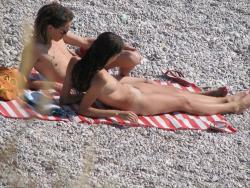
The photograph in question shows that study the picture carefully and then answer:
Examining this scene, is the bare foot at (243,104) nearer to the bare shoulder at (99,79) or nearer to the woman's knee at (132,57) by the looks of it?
the woman's knee at (132,57)

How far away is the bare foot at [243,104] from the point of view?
25.7ft

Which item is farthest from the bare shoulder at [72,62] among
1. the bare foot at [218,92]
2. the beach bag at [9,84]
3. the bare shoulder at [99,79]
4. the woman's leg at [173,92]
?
the bare foot at [218,92]

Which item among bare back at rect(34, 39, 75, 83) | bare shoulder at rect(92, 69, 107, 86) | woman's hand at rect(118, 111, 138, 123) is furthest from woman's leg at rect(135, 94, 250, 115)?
bare back at rect(34, 39, 75, 83)

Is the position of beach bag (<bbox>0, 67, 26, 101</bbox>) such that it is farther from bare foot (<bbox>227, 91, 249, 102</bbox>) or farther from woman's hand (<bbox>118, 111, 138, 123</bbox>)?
bare foot (<bbox>227, 91, 249, 102</bbox>)

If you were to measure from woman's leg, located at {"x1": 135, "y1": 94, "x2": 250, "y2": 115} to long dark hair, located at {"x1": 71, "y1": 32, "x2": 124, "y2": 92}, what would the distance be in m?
0.55

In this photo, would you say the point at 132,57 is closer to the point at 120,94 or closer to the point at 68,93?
the point at 120,94

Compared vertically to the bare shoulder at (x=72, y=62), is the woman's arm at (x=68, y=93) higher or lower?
lower

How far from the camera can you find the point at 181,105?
7.55 metres

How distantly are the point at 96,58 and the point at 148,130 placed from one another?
73 cm

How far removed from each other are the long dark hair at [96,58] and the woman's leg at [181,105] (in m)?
0.55

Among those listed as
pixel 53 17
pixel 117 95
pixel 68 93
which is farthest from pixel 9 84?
pixel 117 95

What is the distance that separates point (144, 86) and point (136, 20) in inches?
72.9

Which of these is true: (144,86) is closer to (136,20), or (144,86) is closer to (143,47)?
(143,47)

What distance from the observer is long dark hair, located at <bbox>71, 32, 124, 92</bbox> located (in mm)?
6965
